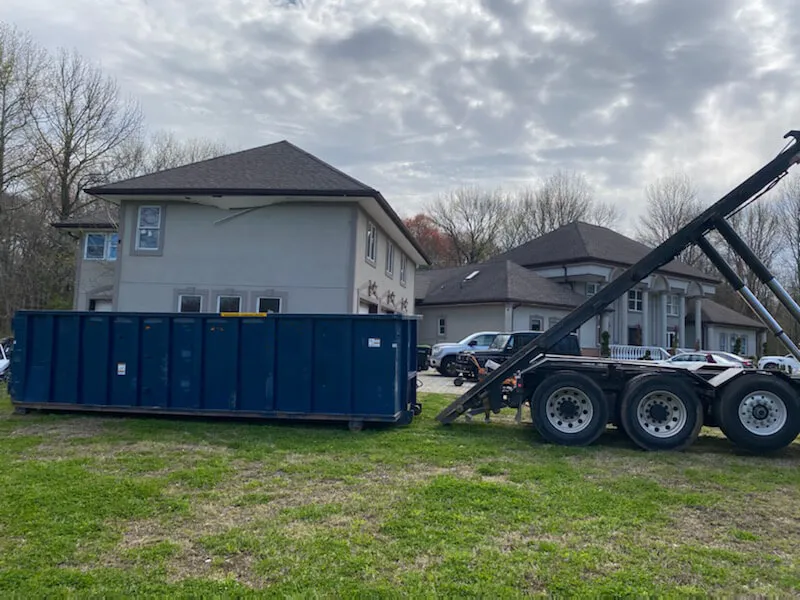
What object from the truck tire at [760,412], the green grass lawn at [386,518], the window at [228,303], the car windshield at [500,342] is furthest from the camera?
the car windshield at [500,342]

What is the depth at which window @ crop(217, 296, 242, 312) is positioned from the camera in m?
18.5

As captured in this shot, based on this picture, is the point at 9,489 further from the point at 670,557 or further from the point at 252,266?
the point at 252,266

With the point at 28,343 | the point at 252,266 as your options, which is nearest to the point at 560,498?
the point at 28,343

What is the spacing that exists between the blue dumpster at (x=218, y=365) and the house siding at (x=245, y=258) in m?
7.41

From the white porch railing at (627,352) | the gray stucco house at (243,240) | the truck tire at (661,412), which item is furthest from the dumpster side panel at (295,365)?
the white porch railing at (627,352)

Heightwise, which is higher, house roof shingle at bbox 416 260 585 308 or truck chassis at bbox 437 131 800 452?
house roof shingle at bbox 416 260 585 308

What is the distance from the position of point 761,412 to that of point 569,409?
271 cm

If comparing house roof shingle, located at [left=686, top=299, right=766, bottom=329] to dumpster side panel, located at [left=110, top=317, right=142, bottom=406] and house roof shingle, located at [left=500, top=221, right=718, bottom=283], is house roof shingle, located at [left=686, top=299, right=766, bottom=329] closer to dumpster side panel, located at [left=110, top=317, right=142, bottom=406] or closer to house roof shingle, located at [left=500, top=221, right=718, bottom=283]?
house roof shingle, located at [left=500, top=221, right=718, bottom=283]

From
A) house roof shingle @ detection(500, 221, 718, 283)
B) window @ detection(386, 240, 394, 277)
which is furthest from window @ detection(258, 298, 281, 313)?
house roof shingle @ detection(500, 221, 718, 283)

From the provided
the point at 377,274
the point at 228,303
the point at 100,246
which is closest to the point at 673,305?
the point at 377,274

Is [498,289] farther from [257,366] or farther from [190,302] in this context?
[257,366]

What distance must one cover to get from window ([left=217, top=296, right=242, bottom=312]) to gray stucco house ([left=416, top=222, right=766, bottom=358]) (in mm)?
16550

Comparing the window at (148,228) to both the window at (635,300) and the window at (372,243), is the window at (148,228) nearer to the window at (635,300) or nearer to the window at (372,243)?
the window at (372,243)

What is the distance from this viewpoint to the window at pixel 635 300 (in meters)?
39.3
